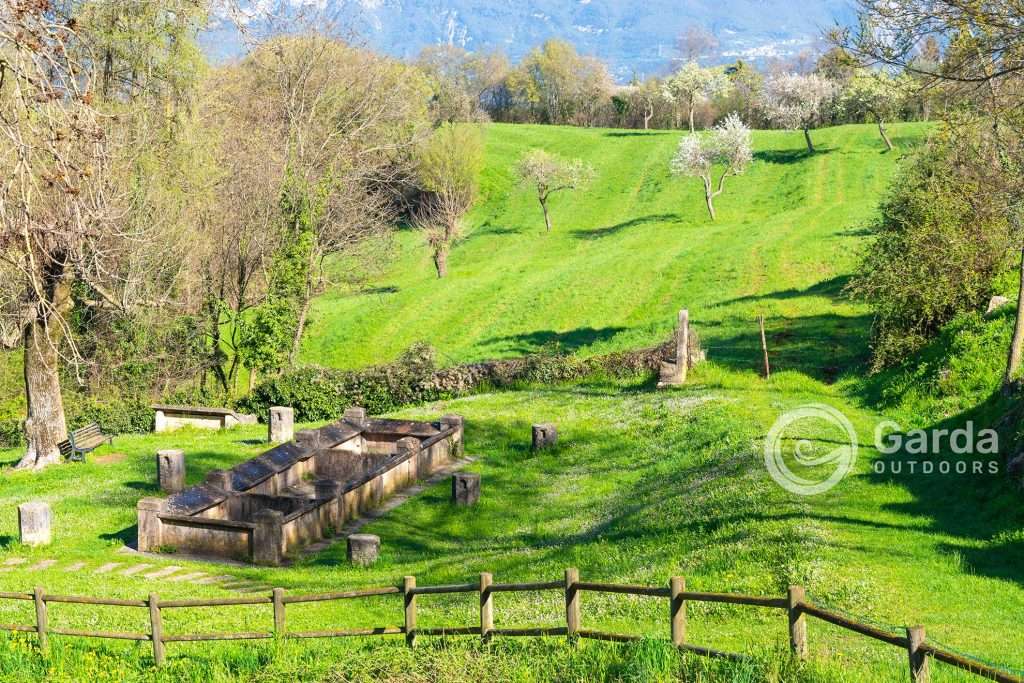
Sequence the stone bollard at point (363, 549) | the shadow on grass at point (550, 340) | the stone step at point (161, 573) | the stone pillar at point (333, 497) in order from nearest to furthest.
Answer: the stone step at point (161, 573) → the stone bollard at point (363, 549) → the stone pillar at point (333, 497) → the shadow on grass at point (550, 340)

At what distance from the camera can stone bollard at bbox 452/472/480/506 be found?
74.4 ft

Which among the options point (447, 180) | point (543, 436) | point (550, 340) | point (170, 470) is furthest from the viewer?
point (447, 180)

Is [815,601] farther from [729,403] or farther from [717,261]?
[717,261]

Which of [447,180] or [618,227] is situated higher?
[447,180]

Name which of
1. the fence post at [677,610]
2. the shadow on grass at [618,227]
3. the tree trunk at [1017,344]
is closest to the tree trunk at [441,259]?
the shadow on grass at [618,227]

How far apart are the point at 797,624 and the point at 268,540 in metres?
11.6

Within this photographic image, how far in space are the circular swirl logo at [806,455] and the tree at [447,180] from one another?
4063 cm

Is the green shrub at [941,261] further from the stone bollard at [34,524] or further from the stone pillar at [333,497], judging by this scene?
the stone bollard at [34,524]

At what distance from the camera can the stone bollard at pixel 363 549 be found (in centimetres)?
1828

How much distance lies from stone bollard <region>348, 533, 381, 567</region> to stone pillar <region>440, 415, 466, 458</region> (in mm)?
9157

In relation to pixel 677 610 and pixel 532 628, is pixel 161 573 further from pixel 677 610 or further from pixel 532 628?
pixel 677 610

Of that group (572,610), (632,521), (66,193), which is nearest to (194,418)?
(632,521)

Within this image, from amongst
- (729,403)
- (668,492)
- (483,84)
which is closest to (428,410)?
(729,403)

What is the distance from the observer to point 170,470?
2442 cm
